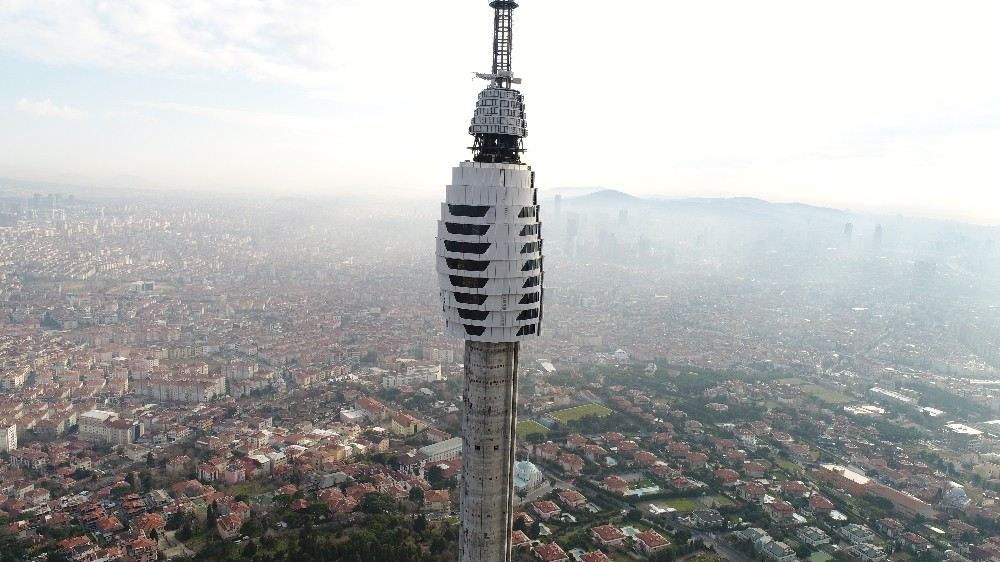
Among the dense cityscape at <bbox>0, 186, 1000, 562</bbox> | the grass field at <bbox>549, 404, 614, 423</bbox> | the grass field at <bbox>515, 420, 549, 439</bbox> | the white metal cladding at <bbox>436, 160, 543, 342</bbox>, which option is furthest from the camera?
the grass field at <bbox>549, 404, 614, 423</bbox>

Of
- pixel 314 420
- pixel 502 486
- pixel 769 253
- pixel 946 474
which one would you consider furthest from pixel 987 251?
pixel 502 486

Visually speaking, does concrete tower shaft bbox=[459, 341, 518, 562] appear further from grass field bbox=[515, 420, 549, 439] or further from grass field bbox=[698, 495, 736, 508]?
grass field bbox=[515, 420, 549, 439]

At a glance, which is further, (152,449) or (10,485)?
(152,449)

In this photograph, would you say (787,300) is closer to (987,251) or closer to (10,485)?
(987,251)

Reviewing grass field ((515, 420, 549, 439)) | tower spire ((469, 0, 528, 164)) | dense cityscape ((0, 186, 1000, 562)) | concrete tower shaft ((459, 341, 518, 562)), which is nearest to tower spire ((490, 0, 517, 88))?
tower spire ((469, 0, 528, 164))

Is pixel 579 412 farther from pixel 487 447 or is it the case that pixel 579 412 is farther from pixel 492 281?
pixel 492 281

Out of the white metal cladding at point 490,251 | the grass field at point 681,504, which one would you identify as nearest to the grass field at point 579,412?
the grass field at point 681,504

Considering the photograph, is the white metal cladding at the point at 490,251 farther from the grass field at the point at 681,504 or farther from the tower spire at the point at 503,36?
the grass field at the point at 681,504
